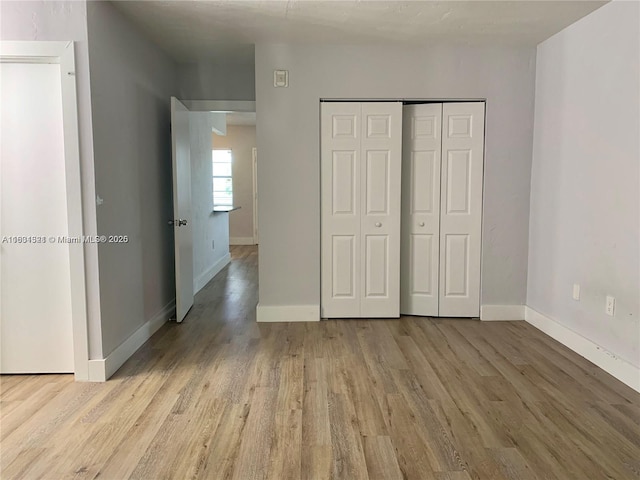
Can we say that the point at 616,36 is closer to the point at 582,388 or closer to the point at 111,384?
the point at 582,388

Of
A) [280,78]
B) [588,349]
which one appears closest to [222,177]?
[280,78]

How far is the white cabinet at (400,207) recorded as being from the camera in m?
3.99

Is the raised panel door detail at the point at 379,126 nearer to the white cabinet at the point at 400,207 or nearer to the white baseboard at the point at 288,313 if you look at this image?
the white cabinet at the point at 400,207

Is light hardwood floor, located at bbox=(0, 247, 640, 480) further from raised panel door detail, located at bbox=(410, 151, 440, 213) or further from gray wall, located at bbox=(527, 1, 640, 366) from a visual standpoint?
raised panel door detail, located at bbox=(410, 151, 440, 213)

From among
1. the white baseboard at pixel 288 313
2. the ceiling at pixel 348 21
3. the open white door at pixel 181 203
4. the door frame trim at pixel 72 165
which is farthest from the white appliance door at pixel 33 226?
the white baseboard at pixel 288 313

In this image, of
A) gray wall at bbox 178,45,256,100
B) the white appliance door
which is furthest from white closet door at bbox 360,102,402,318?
the white appliance door

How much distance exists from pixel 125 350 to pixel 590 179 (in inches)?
135

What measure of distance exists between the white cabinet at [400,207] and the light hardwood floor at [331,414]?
61 centimetres

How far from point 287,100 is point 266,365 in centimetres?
219

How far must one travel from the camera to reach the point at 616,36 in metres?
2.92

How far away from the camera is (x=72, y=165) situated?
270 centimetres

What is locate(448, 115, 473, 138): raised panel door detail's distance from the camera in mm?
3988

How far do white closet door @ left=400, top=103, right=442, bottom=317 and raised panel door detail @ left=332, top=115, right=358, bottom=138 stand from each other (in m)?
0.46

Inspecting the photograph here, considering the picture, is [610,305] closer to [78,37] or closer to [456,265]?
[456,265]
